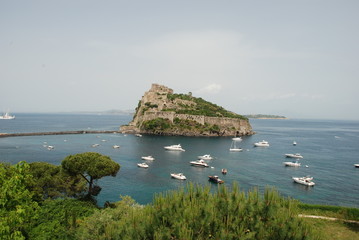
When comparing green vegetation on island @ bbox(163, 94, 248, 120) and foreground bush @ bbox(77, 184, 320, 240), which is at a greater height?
green vegetation on island @ bbox(163, 94, 248, 120)

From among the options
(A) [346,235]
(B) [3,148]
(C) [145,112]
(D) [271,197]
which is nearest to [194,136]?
(C) [145,112]

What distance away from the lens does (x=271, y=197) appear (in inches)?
460

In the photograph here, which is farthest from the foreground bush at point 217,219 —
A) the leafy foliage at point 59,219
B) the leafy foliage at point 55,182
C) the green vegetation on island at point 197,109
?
the green vegetation on island at point 197,109

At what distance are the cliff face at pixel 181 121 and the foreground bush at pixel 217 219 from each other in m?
106

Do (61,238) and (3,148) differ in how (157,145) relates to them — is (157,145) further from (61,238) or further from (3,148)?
(61,238)

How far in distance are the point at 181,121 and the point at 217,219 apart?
4358 inches

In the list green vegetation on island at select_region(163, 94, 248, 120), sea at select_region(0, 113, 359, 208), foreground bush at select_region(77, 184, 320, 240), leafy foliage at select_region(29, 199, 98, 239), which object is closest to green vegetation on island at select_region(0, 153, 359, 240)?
foreground bush at select_region(77, 184, 320, 240)

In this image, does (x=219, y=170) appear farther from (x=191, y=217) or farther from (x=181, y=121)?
(x=181, y=121)

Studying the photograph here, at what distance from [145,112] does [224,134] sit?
1644 inches

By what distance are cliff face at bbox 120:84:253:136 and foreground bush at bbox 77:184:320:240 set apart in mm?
105608

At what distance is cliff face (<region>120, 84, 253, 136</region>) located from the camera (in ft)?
390

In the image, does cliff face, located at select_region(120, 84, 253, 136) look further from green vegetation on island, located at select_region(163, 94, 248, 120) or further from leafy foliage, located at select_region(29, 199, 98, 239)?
leafy foliage, located at select_region(29, 199, 98, 239)

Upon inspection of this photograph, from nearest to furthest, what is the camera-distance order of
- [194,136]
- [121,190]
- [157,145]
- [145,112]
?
[121,190] → [157,145] → [194,136] → [145,112]

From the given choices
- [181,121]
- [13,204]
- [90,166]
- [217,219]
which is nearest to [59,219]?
[90,166]
